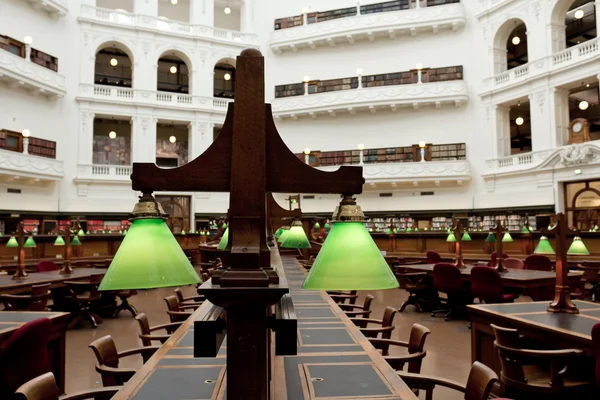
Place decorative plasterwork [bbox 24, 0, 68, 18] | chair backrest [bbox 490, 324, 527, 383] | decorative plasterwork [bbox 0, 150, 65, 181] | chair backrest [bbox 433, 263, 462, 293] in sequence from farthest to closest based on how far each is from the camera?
decorative plasterwork [bbox 24, 0, 68, 18]
decorative plasterwork [bbox 0, 150, 65, 181]
chair backrest [bbox 433, 263, 462, 293]
chair backrest [bbox 490, 324, 527, 383]

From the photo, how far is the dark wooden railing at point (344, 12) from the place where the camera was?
2084 cm

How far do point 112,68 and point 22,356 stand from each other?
2344 centimetres

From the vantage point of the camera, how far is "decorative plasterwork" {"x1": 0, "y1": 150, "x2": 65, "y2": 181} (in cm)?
1580

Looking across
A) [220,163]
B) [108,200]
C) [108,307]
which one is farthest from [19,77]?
[220,163]

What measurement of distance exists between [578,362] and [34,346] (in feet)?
13.8

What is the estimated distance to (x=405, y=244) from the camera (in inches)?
567

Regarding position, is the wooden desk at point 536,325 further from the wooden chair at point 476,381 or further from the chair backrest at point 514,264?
the chair backrest at point 514,264

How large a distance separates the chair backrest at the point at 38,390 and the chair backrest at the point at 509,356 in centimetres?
294

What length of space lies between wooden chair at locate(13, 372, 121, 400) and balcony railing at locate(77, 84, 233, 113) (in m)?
19.1

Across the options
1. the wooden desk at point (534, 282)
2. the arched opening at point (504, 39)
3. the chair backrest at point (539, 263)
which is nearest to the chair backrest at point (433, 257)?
the chair backrest at point (539, 263)

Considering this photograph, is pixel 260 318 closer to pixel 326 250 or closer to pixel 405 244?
pixel 326 250

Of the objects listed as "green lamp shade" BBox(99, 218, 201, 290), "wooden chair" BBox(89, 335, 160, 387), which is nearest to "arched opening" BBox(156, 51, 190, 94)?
"wooden chair" BBox(89, 335, 160, 387)

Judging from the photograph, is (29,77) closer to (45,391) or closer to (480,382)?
(45,391)

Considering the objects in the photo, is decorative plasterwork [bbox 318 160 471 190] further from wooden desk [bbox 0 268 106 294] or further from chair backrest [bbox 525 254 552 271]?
wooden desk [bbox 0 268 106 294]
